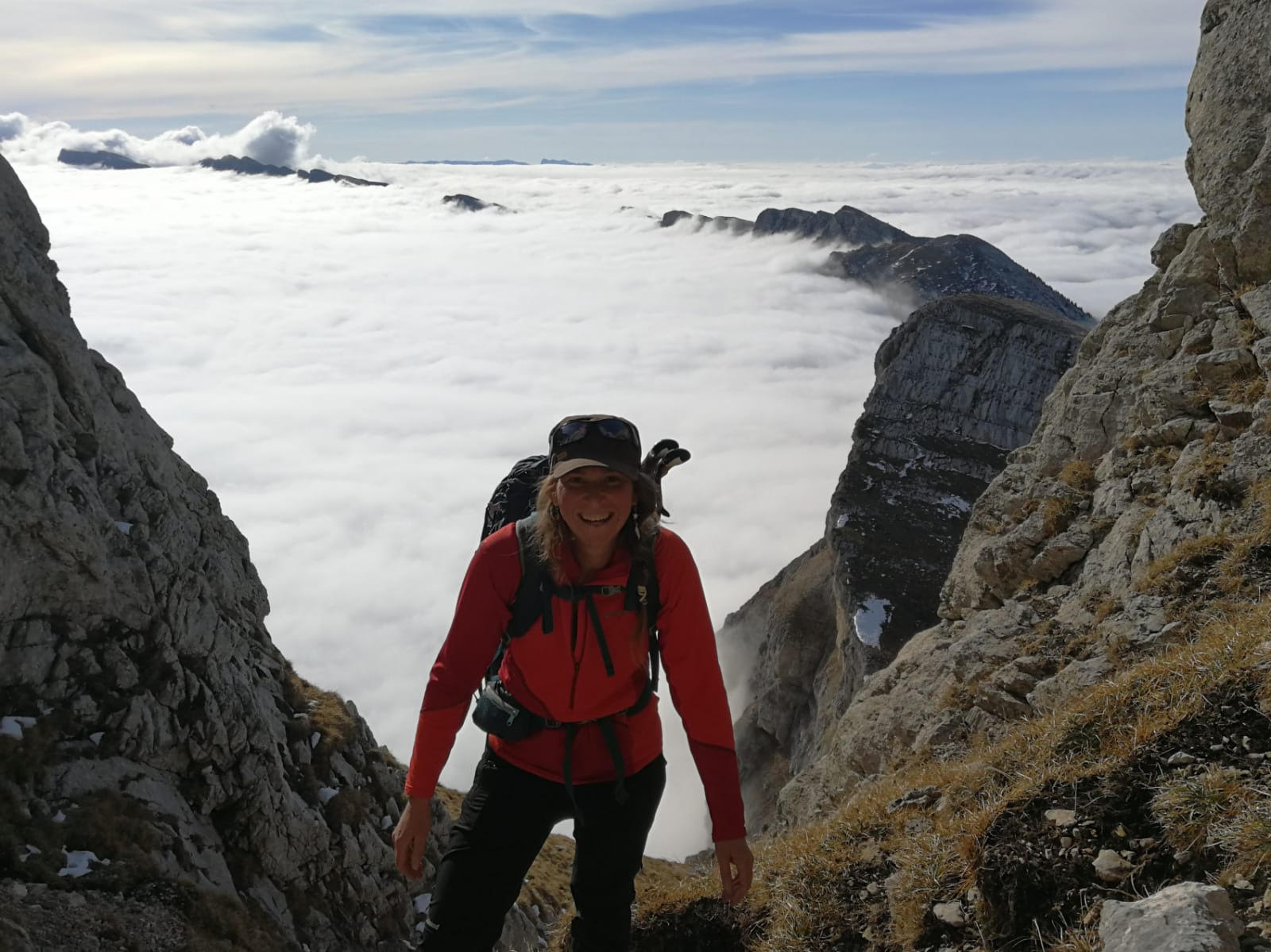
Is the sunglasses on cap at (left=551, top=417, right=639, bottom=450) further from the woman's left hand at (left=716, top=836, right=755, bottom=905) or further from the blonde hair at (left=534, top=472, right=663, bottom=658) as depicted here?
the woman's left hand at (left=716, top=836, right=755, bottom=905)

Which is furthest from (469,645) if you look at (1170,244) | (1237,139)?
(1170,244)

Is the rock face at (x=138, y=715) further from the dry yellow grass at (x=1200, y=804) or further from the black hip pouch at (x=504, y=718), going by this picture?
the dry yellow grass at (x=1200, y=804)

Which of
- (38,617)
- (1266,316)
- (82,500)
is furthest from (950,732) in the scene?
(82,500)

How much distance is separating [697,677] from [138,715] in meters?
17.8

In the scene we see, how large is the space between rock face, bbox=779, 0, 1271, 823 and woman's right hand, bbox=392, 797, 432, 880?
268 inches

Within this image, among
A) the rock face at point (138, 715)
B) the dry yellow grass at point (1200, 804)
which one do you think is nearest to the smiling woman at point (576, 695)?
the dry yellow grass at point (1200, 804)

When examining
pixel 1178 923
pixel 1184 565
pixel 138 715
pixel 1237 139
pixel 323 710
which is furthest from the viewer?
pixel 323 710

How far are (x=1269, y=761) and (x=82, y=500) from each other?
2251cm

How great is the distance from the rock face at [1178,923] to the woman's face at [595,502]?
10.9 ft

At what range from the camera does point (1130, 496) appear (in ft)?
42.0

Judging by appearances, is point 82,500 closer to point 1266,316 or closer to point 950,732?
point 950,732

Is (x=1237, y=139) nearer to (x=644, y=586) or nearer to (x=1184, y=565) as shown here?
(x=1184, y=565)

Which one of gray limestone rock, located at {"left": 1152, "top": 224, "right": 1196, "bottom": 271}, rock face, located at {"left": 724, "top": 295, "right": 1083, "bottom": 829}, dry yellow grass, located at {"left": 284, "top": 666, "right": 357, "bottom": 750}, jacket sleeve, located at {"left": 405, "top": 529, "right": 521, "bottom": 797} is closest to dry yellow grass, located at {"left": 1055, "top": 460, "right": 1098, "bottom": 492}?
gray limestone rock, located at {"left": 1152, "top": 224, "right": 1196, "bottom": 271}

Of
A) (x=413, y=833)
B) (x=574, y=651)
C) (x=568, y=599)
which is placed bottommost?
(x=413, y=833)
